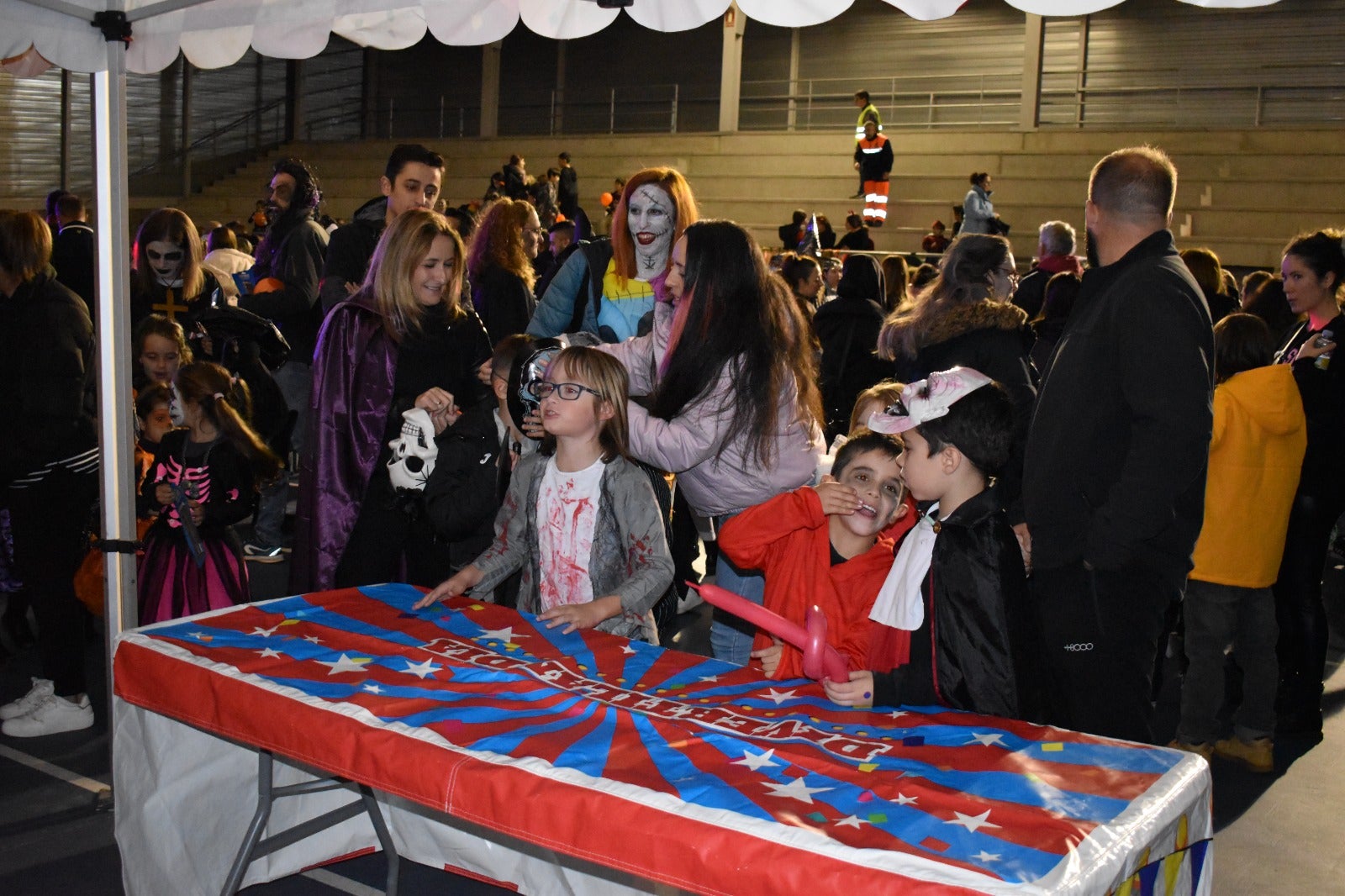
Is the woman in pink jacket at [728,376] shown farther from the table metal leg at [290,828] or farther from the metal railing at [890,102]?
the metal railing at [890,102]

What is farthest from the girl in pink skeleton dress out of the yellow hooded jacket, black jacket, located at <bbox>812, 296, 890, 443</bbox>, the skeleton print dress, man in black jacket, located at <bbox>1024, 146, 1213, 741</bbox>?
the yellow hooded jacket

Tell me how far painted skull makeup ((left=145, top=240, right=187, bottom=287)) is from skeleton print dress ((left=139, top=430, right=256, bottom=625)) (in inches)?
46.0

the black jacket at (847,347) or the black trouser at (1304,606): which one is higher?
the black jacket at (847,347)

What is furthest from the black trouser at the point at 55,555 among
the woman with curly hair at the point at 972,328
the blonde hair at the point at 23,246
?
the woman with curly hair at the point at 972,328

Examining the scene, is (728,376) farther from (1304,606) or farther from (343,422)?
(1304,606)

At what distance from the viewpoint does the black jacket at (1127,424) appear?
2.50 m

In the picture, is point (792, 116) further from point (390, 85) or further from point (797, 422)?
point (797, 422)

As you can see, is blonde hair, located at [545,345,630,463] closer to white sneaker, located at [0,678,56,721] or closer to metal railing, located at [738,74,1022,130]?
white sneaker, located at [0,678,56,721]

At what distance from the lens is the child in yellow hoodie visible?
4023 mm

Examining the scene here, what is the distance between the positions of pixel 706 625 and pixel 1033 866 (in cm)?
397

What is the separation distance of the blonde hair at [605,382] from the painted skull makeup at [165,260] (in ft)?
9.19

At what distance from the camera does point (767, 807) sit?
171 centimetres

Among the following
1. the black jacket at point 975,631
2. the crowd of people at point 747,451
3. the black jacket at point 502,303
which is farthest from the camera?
the black jacket at point 502,303

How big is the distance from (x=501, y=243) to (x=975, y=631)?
3680 millimetres
